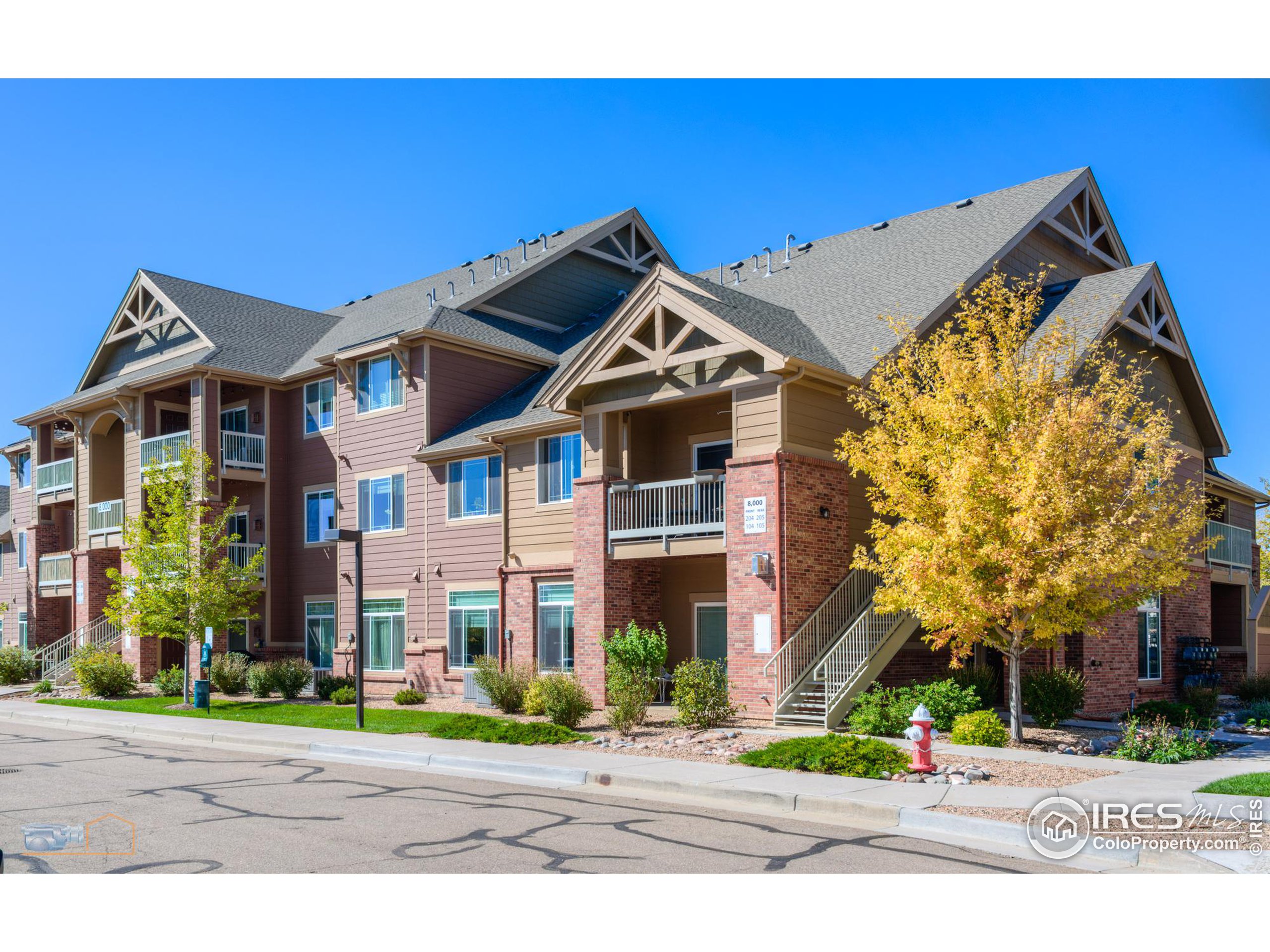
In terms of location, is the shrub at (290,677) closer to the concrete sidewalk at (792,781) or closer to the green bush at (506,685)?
the green bush at (506,685)

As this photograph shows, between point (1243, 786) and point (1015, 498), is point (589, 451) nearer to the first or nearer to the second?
point (1015, 498)

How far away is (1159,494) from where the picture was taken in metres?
17.0


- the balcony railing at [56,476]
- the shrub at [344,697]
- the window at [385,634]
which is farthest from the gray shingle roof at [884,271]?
the balcony railing at [56,476]

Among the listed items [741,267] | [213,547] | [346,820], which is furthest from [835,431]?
[213,547]

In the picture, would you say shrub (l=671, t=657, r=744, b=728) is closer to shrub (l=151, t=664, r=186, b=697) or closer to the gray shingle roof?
the gray shingle roof

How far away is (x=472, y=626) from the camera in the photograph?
27.7 meters

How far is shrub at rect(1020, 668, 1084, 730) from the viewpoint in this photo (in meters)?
18.7

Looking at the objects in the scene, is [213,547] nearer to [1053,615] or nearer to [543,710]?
[543,710]

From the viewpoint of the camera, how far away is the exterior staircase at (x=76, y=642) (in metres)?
34.6

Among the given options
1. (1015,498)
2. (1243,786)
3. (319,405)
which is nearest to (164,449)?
(319,405)

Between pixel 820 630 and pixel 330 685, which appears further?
pixel 330 685

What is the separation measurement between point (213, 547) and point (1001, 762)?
72.3 feet

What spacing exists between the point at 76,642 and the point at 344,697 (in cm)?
1422

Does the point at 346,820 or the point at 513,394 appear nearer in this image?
the point at 346,820
